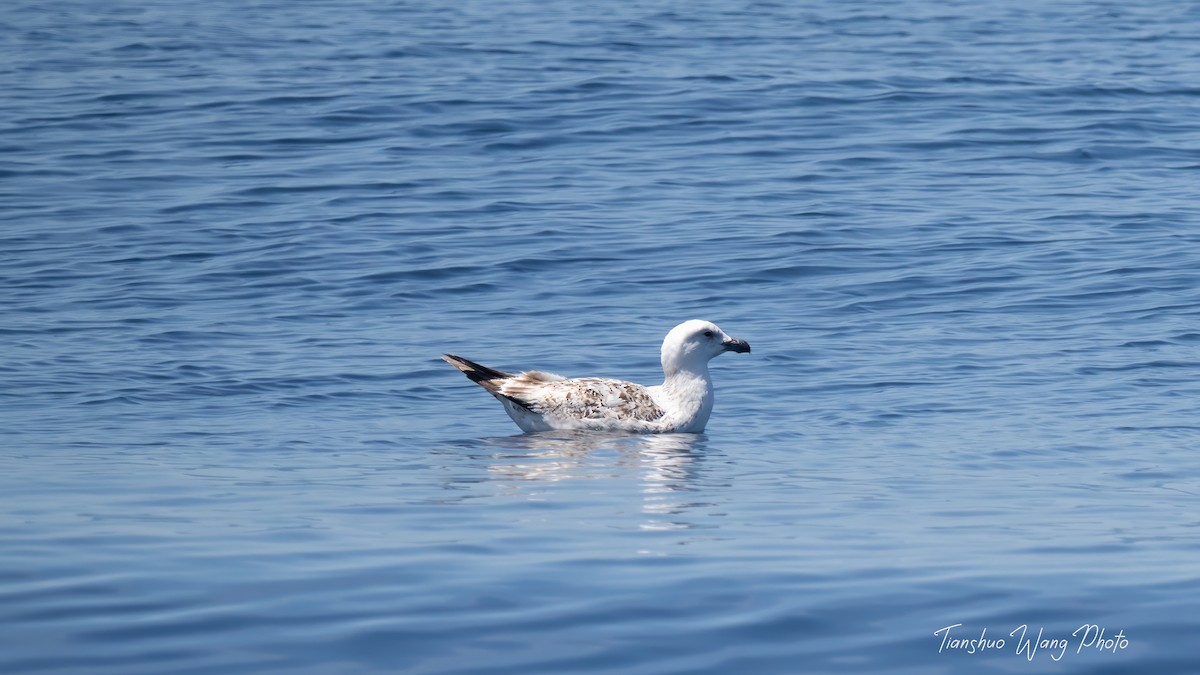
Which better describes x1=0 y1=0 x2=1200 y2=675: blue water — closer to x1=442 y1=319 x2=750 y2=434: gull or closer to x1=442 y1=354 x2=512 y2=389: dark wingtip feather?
x1=442 y1=319 x2=750 y2=434: gull

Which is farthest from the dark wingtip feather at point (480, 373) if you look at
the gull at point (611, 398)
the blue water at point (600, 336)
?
the blue water at point (600, 336)

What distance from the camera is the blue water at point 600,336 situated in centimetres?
660

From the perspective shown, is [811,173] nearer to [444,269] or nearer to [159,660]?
[444,269]

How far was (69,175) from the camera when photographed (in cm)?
2381

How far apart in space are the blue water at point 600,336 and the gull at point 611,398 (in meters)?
0.27

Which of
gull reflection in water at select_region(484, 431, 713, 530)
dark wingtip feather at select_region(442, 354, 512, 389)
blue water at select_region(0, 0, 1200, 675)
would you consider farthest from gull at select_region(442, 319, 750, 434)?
blue water at select_region(0, 0, 1200, 675)

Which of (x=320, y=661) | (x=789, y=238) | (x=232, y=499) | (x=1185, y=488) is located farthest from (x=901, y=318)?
(x=320, y=661)

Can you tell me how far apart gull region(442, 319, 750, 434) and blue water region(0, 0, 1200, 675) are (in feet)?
0.89

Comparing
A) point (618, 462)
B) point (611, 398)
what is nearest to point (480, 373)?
point (611, 398)

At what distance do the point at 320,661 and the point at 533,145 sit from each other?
1886 centimetres

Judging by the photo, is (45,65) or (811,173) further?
(45,65)

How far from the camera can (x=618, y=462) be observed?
11500mm

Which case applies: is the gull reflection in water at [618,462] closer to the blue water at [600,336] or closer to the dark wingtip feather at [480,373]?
the blue water at [600,336]

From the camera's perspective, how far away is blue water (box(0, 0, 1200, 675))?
6.60 meters
